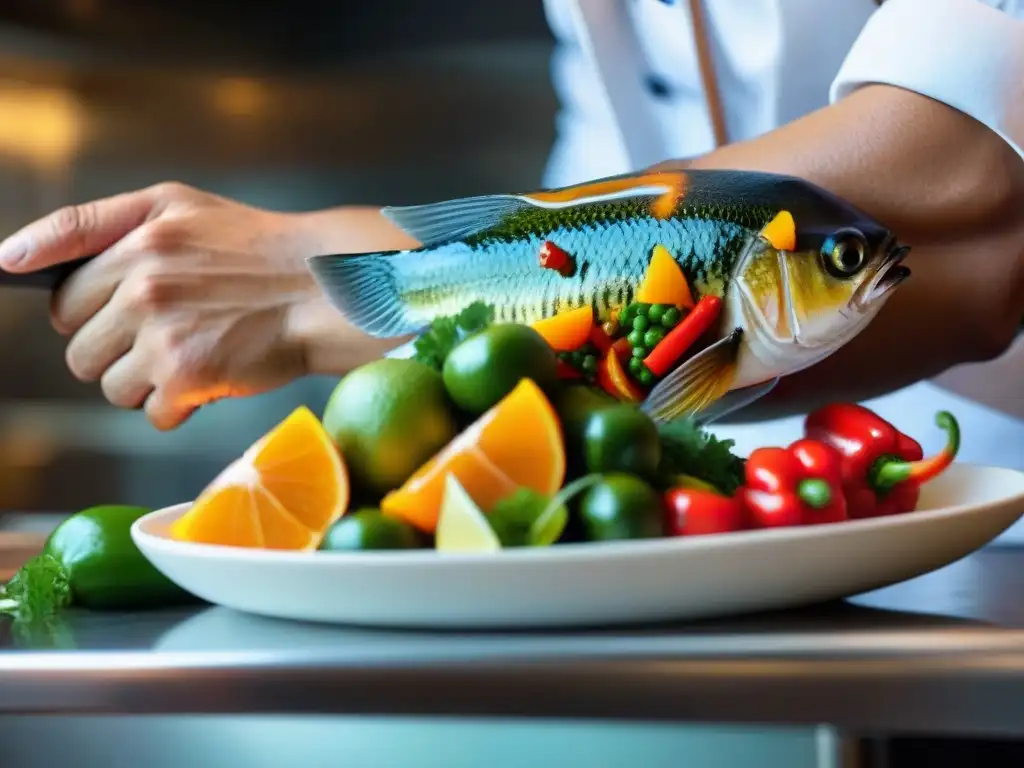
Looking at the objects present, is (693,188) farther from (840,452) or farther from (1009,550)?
(1009,550)

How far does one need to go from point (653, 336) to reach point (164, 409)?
0.46 metres

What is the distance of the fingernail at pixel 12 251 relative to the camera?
0.78 metres

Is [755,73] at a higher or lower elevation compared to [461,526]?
higher

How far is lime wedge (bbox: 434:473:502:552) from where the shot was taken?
1.27 feet

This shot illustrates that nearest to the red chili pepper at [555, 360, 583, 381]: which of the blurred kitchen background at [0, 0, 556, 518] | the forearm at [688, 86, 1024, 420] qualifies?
the forearm at [688, 86, 1024, 420]

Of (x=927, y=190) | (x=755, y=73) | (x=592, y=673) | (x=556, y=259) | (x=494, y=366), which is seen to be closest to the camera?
(x=592, y=673)

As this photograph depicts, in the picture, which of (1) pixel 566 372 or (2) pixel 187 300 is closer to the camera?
(1) pixel 566 372

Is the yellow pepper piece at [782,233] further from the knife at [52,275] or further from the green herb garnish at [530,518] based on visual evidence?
the knife at [52,275]

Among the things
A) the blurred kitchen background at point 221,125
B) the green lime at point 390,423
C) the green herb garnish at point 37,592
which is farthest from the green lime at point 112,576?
the blurred kitchen background at point 221,125

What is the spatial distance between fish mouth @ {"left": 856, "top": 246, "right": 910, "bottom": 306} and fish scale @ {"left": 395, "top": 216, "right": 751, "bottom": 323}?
63mm

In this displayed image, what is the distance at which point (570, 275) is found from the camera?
1.86 ft

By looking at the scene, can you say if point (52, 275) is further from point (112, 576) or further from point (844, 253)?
point (844, 253)

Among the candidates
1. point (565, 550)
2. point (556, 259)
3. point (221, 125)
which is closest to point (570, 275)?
point (556, 259)

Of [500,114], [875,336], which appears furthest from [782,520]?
[500,114]
